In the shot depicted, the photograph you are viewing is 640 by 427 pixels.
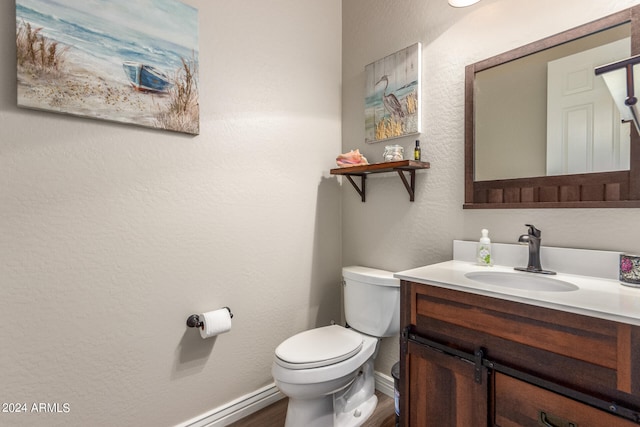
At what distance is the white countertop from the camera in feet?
2.67

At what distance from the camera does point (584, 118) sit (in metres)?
1.22

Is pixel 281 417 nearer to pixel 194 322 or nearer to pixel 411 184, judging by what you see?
pixel 194 322

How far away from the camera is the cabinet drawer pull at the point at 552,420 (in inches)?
33.8

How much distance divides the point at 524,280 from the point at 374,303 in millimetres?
712

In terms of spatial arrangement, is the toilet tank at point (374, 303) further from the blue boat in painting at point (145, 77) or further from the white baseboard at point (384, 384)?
the blue boat in painting at point (145, 77)

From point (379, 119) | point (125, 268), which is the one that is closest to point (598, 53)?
point (379, 119)

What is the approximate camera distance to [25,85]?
3.70 feet

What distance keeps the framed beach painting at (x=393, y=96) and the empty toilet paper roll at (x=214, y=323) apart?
135 cm

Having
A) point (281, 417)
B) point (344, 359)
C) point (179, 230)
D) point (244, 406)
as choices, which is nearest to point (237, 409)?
point (244, 406)

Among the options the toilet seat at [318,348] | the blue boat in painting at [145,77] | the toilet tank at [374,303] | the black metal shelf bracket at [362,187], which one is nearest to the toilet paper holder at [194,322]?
the toilet seat at [318,348]

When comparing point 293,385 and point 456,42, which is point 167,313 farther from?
point 456,42

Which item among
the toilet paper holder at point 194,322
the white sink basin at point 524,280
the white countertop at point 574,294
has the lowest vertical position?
the toilet paper holder at point 194,322

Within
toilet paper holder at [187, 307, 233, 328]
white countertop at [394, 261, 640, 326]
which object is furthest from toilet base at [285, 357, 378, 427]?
white countertop at [394, 261, 640, 326]

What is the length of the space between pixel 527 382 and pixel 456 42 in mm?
1527
